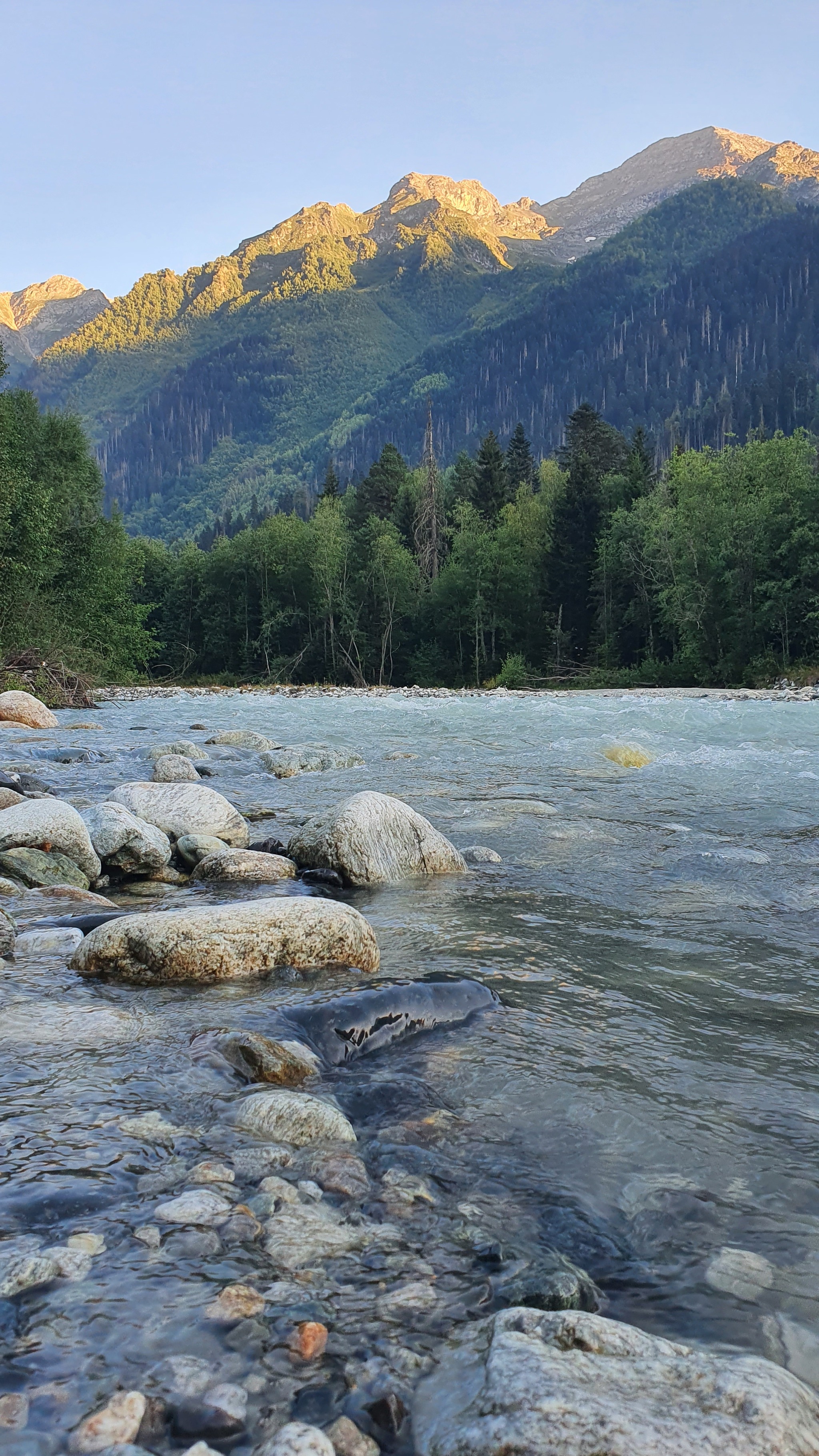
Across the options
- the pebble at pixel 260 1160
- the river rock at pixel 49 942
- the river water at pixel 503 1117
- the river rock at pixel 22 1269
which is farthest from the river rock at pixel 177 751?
the river rock at pixel 22 1269

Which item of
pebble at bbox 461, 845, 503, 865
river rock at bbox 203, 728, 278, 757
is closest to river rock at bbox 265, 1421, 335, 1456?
pebble at bbox 461, 845, 503, 865

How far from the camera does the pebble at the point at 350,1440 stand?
204cm

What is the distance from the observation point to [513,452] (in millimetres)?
83625

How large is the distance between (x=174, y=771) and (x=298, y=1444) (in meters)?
11.3

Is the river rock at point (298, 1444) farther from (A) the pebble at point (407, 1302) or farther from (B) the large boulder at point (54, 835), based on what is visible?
(B) the large boulder at point (54, 835)

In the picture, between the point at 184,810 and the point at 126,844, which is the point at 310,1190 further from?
the point at 184,810

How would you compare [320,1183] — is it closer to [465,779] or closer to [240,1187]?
[240,1187]

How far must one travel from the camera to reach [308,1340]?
2.37 metres

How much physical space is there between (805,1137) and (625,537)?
54118mm

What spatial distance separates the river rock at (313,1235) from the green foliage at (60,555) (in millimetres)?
25317

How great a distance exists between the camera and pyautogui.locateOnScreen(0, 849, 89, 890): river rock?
7.28 m

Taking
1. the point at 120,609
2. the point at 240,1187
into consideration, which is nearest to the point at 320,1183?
the point at 240,1187

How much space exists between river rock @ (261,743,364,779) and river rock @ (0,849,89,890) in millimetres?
6656

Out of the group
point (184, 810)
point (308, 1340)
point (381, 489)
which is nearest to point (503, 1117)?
point (308, 1340)
